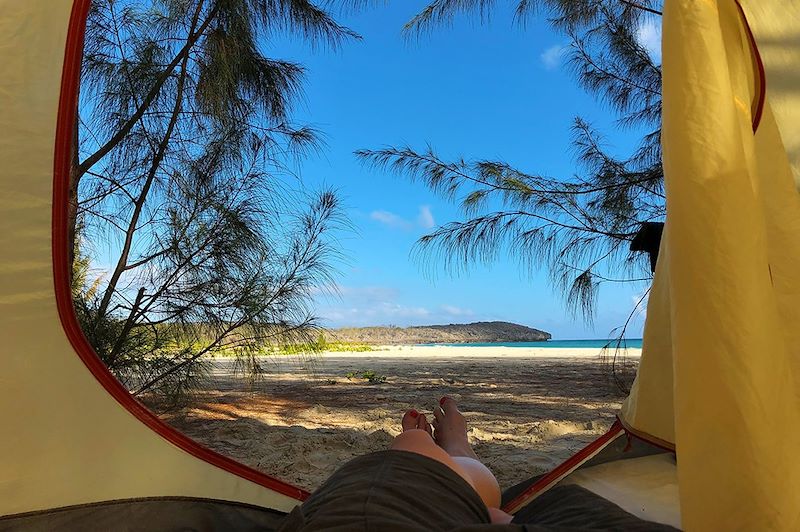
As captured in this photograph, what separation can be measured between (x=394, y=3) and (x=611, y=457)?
5.56 feet

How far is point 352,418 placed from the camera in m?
2.08

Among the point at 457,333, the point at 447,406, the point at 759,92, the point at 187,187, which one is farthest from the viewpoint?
the point at 457,333

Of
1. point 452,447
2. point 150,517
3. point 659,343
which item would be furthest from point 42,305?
point 659,343

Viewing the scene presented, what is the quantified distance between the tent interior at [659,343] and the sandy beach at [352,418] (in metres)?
0.46

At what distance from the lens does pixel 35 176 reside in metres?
0.74

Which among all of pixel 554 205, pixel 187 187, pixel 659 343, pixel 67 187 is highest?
pixel 554 205

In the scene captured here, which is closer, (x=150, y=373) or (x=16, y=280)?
(x=16, y=280)

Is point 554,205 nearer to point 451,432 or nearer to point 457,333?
point 451,432

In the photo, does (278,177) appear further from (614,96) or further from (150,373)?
(614,96)

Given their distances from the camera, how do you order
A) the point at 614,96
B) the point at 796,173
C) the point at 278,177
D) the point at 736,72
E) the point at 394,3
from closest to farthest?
the point at 736,72 → the point at 796,173 → the point at 278,177 → the point at 394,3 → the point at 614,96

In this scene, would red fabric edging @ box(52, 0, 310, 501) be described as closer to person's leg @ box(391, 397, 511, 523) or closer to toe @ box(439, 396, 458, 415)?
person's leg @ box(391, 397, 511, 523)

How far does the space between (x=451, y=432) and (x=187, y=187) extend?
108 cm

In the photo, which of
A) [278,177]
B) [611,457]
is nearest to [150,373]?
[278,177]

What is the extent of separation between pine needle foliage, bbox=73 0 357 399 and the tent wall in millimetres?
668
